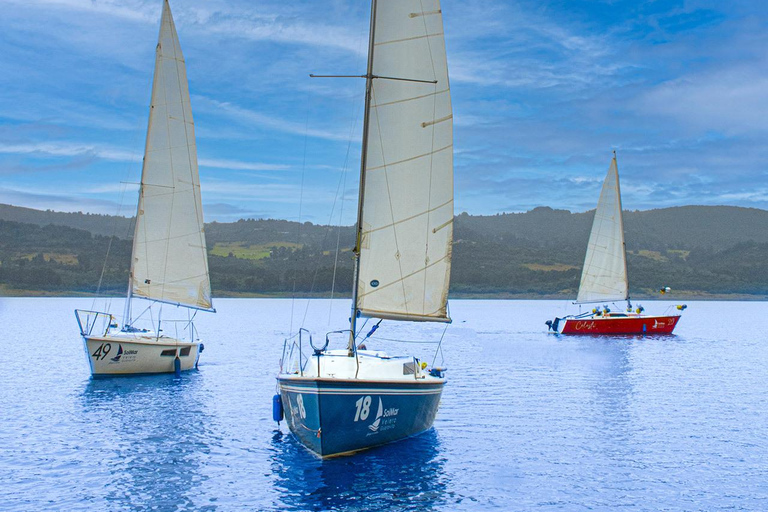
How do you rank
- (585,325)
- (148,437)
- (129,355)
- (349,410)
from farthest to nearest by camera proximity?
(585,325) → (129,355) → (148,437) → (349,410)

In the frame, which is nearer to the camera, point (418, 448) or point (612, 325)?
point (418, 448)

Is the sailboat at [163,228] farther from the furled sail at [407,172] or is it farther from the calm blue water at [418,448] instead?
the furled sail at [407,172]

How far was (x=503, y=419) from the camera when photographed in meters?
30.7

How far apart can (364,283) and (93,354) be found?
2162 centimetres

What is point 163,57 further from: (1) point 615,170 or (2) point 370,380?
(1) point 615,170

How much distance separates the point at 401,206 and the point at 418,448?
26.2 feet

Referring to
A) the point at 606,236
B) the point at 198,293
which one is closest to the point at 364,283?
the point at 198,293

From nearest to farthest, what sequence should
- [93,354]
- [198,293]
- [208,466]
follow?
1. [208,466]
2. [93,354]
3. [198,293]

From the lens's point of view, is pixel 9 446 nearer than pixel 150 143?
Yes

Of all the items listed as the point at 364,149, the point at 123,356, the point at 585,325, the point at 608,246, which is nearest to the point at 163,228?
the point at 123,356

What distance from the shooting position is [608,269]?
76750 mm

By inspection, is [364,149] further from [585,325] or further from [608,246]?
[585,325]

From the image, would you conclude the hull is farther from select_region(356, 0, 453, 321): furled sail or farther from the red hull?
the red hull

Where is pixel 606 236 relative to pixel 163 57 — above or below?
below
